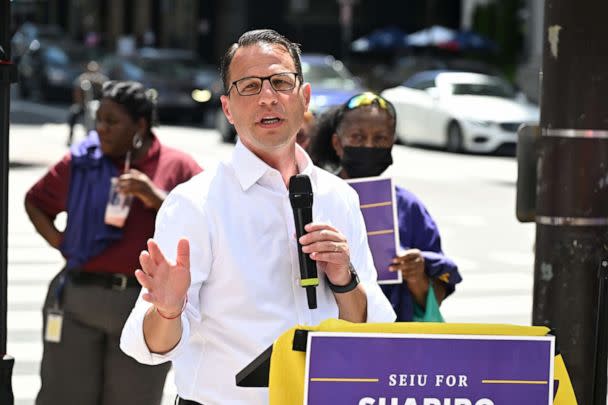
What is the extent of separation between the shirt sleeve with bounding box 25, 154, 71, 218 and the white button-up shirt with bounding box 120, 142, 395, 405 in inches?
107

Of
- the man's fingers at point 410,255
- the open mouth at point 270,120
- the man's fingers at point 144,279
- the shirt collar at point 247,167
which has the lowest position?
the man's fingers at point 410,255

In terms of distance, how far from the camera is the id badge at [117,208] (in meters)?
5.99

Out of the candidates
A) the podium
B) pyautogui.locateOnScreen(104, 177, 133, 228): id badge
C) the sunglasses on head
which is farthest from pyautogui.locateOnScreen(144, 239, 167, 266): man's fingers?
pyautogui.locateOnScreen(104, 177, 133, 228): id badge

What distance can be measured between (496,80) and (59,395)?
2388cm

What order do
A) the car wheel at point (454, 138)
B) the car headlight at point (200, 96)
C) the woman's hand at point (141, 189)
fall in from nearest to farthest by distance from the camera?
the woman's hand at point (141, 189), the car wheel at point (454, 138), the car headlight at point (200, 96)

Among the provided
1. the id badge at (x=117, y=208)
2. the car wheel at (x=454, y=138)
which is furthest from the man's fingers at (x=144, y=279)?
the car wheel at (x=454, y=138)

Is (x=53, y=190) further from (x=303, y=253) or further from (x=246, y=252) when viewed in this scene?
(x=303, y=253)

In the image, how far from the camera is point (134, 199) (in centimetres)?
605

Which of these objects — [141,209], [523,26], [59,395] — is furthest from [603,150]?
[523,26]

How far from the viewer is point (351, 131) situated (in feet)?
18.8

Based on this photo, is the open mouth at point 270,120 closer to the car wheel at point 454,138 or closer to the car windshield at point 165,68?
the car wheel at point 454,138

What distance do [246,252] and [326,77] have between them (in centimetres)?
2414

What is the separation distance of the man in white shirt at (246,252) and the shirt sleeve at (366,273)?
0.03 metres

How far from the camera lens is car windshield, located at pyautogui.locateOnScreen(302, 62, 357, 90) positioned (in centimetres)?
2712
